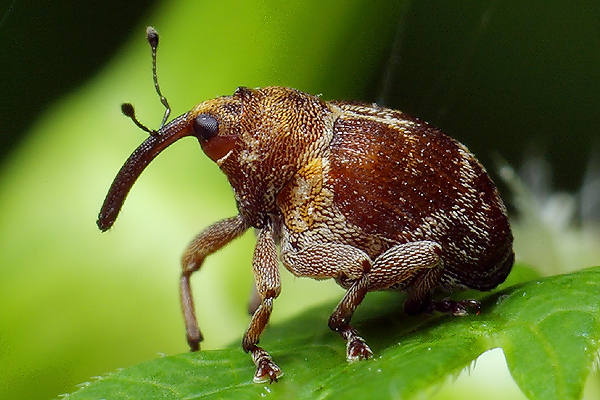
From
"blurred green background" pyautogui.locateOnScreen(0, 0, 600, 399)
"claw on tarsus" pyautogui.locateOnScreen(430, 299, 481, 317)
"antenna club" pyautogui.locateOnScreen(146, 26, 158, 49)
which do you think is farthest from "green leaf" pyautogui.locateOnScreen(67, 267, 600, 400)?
"antenna club" pyautogui.locateOnScreen(146, 26, 158, 49)

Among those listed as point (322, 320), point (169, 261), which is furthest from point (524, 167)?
point (169, 261)

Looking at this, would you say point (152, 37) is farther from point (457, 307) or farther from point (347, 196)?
point (457, 307)

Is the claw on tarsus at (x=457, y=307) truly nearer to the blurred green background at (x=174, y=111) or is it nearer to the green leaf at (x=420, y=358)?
the green leaf at (x=420, y=358)

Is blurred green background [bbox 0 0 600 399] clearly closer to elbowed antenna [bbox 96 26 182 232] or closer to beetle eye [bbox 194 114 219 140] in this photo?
elbowed antenna [bbox 96 26 182 232]

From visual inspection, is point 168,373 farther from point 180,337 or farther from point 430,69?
point 430,69

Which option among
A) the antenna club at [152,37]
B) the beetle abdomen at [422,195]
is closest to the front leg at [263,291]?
the beetle abdomen at [422,195]

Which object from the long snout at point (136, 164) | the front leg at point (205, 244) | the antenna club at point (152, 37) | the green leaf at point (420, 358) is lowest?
the green leaf at point (420, 358)

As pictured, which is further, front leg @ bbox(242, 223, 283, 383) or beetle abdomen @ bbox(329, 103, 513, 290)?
beetle abdomen @ bbox(329, 103, 513, 290)
